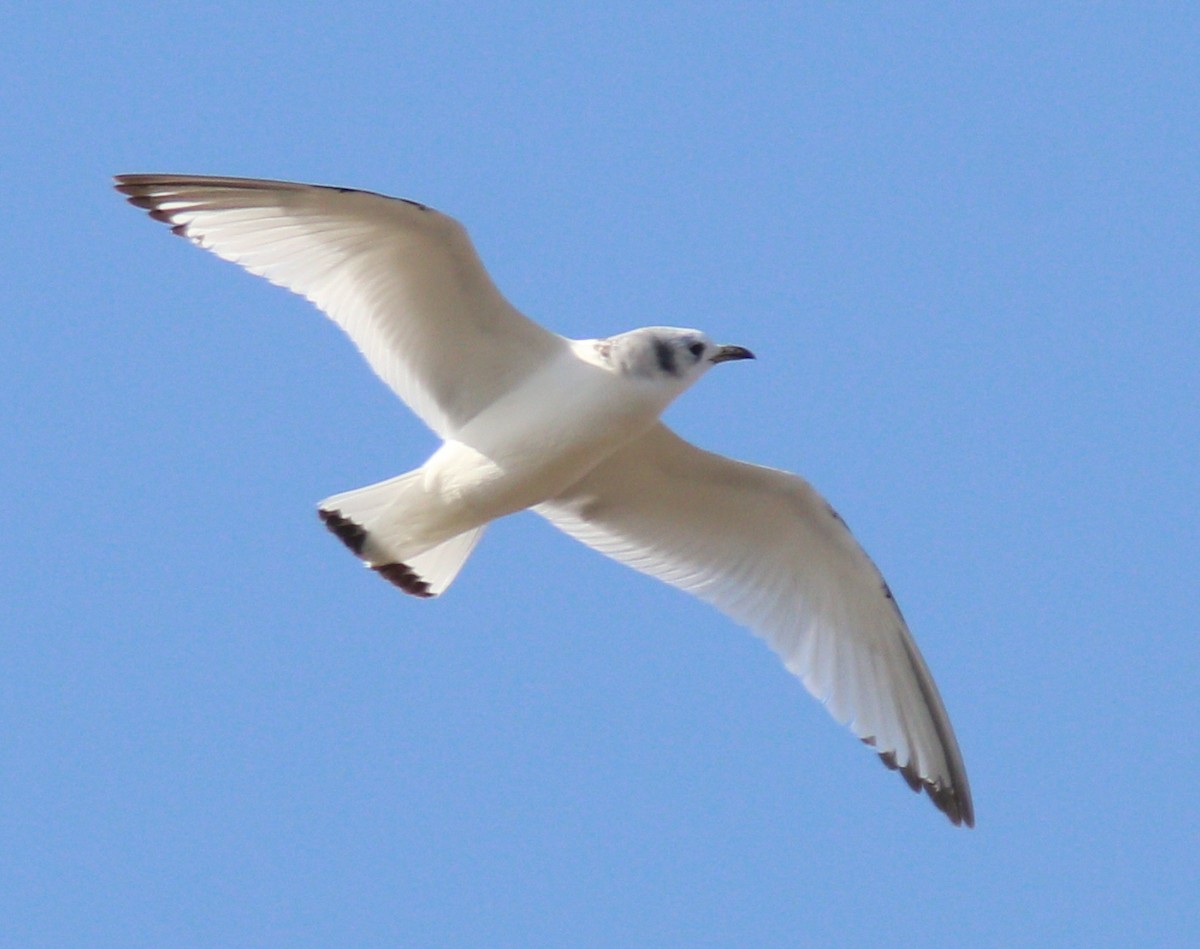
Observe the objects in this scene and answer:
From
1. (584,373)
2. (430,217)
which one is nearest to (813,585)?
(584,373)

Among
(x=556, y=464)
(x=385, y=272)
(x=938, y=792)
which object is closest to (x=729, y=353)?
(x=556, y=464)

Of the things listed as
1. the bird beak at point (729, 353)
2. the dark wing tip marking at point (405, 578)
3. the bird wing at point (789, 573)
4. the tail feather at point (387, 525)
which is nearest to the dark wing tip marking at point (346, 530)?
the tail feather at point (387, 525)

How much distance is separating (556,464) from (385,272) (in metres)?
1.09

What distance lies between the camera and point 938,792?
9.57 metres

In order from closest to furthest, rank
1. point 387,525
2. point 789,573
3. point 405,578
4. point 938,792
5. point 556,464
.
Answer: point 556,464 < point 387,525 < point 405,578 < point 938,792 < point 789,573

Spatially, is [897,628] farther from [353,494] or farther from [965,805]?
[353,494]

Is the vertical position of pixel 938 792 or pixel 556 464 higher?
pixel 556 464

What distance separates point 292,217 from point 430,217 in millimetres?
578

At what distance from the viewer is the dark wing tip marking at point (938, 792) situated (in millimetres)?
9516

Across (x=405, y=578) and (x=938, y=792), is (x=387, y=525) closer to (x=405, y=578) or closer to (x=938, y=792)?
(x=405, y=578)

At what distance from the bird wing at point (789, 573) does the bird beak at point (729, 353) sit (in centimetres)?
81

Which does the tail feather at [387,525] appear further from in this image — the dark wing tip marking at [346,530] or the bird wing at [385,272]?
the bird wing at [385,272]

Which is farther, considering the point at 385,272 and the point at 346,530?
the point at 346,530

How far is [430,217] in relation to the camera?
8273 mm
